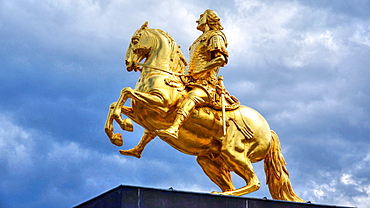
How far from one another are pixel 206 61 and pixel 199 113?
0.93 m

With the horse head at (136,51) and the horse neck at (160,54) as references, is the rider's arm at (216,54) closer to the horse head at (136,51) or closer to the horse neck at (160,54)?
the horse neck at (160,54)

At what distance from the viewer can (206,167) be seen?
12.1 metres

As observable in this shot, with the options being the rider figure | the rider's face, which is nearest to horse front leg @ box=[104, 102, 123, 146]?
the rider figure

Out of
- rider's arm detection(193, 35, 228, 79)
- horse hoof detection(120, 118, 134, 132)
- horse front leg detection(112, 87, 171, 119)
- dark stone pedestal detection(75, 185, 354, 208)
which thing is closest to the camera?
dark stone pedestal detection(75, 185, 354, 208)

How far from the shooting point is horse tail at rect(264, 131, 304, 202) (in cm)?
1208

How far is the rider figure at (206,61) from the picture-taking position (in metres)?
11.4

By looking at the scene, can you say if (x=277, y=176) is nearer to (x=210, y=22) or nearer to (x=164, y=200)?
(x=210, y=22)

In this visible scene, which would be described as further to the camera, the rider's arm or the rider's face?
the rider's face

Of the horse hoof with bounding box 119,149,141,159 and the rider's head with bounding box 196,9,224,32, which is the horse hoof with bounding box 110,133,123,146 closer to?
the horse hoof with bounding box 119,149,141,159

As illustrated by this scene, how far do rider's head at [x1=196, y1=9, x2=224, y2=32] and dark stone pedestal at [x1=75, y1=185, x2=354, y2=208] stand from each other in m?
3.29

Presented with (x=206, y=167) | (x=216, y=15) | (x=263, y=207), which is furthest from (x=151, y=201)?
(x=216, y=15)

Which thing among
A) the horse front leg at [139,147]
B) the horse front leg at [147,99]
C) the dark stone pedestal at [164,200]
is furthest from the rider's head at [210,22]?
the dark stone pedestal at [164,200]

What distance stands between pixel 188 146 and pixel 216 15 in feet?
7.75

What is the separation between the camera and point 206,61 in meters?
11.8
